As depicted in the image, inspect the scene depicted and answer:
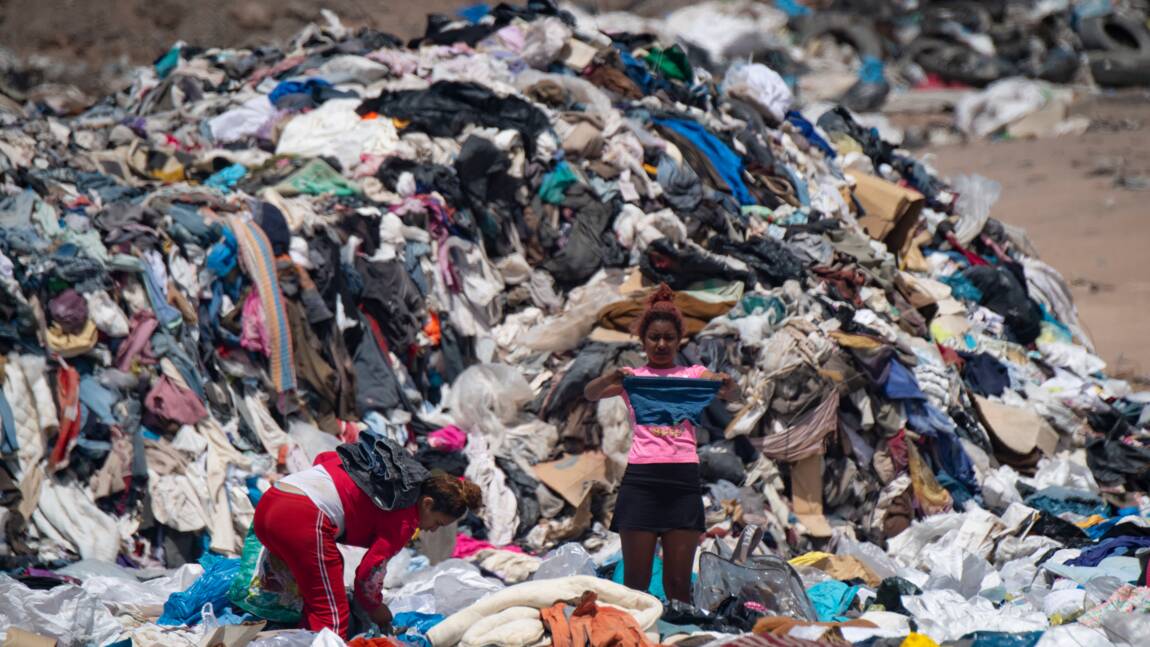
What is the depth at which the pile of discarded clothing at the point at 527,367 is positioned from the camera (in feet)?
15.4

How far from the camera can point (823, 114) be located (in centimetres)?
972

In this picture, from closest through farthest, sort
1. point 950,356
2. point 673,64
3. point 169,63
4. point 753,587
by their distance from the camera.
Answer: point 753,587 < point 950,356 < point 673,64 < point 169,63

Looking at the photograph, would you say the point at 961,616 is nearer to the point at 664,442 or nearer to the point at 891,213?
the point at 664,442

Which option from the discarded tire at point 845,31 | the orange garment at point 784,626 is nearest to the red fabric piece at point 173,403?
the orange garment at point 784,626

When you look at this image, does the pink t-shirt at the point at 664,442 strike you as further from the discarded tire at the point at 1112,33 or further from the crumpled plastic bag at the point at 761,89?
the discarded tire at the point at 1112,33

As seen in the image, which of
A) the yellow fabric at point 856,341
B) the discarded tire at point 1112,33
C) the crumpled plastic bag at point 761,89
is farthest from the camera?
the discarded tire at point 1112,33

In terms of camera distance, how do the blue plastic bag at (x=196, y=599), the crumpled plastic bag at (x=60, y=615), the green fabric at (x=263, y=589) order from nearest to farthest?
the green fabric at (x=263, y=589), the crumpled plastic bag at (x=60, y=615), the blue plastic bag at (x=196, y=599)

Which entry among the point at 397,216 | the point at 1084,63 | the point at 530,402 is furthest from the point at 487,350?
the point at 1084,63

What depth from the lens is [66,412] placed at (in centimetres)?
552

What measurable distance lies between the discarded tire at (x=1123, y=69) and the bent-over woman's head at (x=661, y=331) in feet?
55.2

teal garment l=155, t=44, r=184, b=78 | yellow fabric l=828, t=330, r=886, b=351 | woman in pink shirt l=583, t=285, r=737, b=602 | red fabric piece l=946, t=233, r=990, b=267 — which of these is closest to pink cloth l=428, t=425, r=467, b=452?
woman in pink shirt l=583, t=285, r=737, b=602

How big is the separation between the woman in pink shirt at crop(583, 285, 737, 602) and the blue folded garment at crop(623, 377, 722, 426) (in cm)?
2

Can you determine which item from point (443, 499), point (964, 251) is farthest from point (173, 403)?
point (964, 251)

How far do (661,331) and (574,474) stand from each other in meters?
1.81
